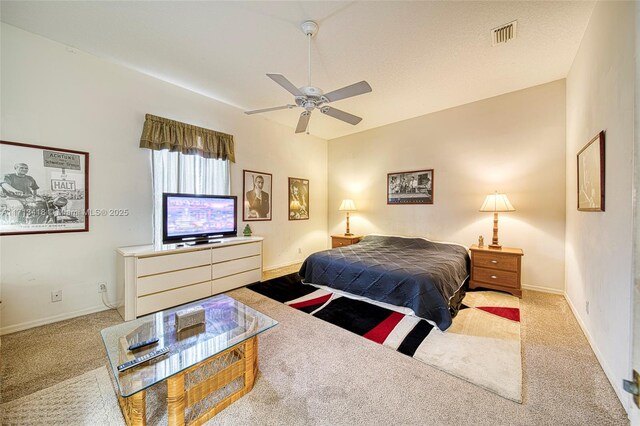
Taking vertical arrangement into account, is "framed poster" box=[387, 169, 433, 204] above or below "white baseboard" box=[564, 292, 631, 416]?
above

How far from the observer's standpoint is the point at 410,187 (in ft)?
14.9

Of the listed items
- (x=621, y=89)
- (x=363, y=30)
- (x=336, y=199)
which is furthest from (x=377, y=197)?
(x=621, y=89)

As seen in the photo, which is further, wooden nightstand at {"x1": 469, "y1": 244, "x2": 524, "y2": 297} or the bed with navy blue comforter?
wooden nightstand at {"x1": 469, "y1": 244, "x2": 524, "y2": 297}

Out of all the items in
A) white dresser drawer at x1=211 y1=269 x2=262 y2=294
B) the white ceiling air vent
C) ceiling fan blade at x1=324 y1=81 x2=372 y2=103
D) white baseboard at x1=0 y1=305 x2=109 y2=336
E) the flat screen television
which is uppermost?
the white ceiling air vent

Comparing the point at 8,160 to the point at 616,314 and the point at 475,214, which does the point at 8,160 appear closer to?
the point at 616,314

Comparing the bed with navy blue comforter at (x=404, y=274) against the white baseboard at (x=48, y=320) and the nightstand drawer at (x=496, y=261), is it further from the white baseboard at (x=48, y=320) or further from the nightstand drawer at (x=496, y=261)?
the white baseboard at (x=48, y=320)

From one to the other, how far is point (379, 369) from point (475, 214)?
3086 mm

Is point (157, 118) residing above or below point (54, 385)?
above

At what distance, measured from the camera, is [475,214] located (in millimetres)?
3895

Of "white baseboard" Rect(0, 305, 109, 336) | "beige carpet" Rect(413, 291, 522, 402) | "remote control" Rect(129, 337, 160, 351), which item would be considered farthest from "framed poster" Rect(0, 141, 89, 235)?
"beige carpet" Rect(413, 291, 522, 402)

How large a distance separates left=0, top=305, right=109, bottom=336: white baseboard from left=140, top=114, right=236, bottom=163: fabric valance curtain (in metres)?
1.95

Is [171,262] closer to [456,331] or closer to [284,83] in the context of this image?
[284,83]

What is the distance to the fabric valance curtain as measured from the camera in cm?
308

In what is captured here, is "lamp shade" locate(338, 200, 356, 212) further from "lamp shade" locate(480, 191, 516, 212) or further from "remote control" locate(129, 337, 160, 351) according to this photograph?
"remote control" locate(129, 337, 160, 351)
